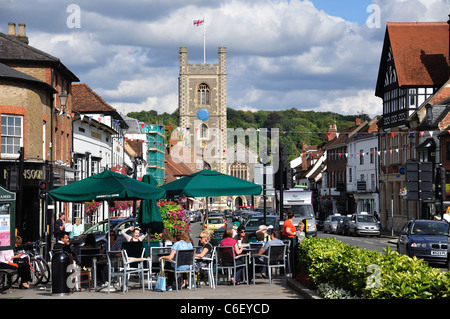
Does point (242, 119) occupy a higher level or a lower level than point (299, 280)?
higher

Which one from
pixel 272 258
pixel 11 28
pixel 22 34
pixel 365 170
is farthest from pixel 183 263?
pixel 365 170

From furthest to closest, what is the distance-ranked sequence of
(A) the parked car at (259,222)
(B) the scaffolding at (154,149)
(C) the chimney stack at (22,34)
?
(B) the scaffolding at (154,149) < (C) the chimney stack at (22,34) < (A) the parked car at (259,222)

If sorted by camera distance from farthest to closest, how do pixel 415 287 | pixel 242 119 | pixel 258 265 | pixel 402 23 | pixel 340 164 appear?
1. pixel 242 119
2. pixel 340 164
3. pixel 402 23
4. pixel 258 265
5. pixel 415 287

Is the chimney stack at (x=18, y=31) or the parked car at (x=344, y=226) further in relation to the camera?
the parked car at (x=344, y=226)

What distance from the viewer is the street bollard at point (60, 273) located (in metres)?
15.1

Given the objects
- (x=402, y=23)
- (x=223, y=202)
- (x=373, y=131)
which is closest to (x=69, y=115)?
(x=402, y=23)

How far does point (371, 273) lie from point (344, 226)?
42733 millimetres

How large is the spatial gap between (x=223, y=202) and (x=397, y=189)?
7525 cm

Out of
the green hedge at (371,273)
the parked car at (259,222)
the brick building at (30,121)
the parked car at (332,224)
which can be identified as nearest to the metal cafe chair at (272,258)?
the green hedge at (371,273)

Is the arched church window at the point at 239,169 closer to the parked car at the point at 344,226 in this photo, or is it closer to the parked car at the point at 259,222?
the parked car at the point at 344,226

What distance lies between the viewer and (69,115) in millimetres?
41875

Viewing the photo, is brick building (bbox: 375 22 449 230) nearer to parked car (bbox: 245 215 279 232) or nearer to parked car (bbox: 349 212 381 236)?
parked car (bbox: 349 212 381 236)

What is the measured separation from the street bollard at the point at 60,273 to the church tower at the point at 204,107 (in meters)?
118

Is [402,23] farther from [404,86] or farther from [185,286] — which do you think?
[185,286]
